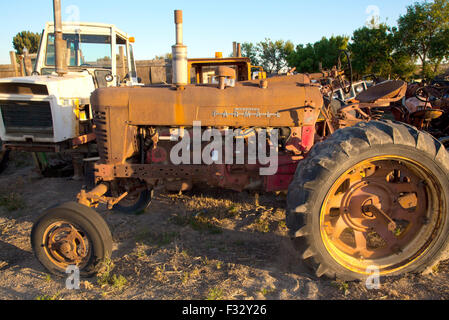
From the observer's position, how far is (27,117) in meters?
4.98

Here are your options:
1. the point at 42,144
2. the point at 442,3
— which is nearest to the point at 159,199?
the point at 42,144

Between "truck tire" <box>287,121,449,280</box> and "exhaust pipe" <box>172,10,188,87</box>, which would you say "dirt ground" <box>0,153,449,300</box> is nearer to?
"truck tire" <box>287,121,449,280</box>

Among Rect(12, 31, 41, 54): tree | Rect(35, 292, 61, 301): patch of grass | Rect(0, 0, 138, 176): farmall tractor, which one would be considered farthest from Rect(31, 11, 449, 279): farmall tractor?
Rect(12, 31, 41, 54): tree

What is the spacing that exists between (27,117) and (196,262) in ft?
12.5

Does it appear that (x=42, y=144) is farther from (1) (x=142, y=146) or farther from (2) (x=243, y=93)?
(2) (x=243, y=93)

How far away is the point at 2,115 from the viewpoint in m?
4.99

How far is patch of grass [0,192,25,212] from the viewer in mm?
4754

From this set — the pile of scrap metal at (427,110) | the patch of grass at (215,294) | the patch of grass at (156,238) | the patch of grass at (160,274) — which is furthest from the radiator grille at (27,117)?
the pile of scrap metal at (427,110)

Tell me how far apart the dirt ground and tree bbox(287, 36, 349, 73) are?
1847 cm

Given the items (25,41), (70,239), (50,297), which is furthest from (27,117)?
(25,41)

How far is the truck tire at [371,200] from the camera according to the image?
2.48 meters

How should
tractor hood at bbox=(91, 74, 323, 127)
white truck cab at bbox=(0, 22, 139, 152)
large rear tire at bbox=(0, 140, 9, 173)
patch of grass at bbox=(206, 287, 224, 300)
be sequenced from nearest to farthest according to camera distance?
patch of grass at bbox=(206, 287, 224, 300) < tractor hood at bbox=(91, 74, 323, 127) < white truck cab at bbox=(0, 22, 139, 152) < large rear tire at bbox=(0, 140, 9, 173)

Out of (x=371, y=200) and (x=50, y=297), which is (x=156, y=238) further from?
(x=371, y=200)
